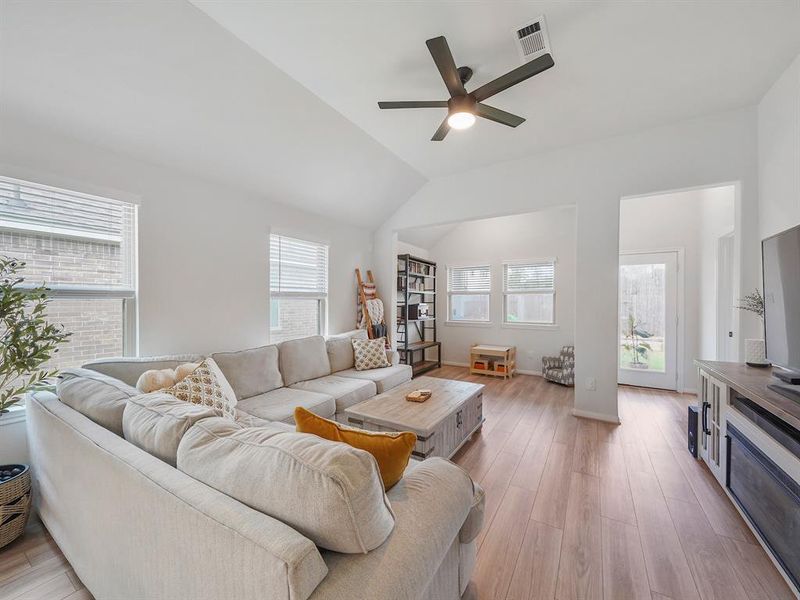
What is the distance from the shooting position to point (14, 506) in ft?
5.42

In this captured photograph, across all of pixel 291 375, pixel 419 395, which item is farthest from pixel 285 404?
pixel 419 395

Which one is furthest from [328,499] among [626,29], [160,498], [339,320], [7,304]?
[339,320]

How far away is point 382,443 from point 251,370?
2.16 m

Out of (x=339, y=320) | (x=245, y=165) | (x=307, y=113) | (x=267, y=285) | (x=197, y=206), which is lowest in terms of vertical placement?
(x=339, y=320)

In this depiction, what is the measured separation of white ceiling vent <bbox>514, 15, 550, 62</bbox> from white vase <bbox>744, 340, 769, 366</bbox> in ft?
8.04

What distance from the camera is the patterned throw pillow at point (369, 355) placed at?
383 centimetres

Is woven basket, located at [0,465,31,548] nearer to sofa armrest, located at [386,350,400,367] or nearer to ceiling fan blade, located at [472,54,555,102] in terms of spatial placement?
sofa armrest, located at [386,350,400,367]

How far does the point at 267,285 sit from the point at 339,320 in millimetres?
1259

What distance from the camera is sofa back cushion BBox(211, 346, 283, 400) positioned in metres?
2.68

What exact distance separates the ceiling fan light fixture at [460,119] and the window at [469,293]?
3781 millimetres

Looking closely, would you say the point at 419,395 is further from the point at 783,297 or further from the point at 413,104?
the point at 783,297

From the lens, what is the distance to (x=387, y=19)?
187 centimetres

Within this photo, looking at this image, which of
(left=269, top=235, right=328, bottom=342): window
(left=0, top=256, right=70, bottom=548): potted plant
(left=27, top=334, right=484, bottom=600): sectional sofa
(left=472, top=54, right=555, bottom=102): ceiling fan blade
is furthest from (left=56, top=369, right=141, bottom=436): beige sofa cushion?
(left=472, top=54, right=555, bottom=102): ceiling fan blade

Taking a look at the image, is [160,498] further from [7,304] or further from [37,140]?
[37,140]
